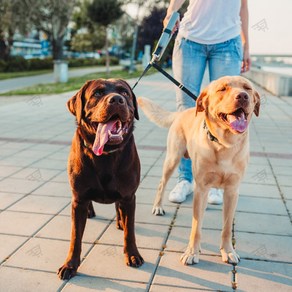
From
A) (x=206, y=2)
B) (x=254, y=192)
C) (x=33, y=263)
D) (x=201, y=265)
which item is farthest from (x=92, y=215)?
(x=206, y=2)

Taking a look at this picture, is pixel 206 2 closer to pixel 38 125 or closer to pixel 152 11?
pixel 38 125

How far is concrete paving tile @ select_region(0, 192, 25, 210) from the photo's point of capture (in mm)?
4247

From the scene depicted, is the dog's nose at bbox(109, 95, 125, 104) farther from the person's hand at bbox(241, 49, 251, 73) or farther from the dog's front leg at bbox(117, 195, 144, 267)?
the person's hand at bbox(241, 49, 251, 73)

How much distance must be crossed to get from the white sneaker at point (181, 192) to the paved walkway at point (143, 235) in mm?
96

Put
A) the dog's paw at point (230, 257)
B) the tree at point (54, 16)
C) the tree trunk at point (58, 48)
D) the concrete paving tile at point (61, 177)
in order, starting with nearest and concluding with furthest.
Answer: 1. the dog's paw at point (230, 257)
2. the concrete paving tile at point (61, 177)
3. the tree at point (54, 16)
4. the tree trunk at point (58, 48)

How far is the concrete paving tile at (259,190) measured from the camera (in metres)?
4.78

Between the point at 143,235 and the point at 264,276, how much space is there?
109cm

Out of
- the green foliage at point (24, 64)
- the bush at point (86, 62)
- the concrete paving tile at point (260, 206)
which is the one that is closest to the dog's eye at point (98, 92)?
the concrete paving tile at point (260, 206)

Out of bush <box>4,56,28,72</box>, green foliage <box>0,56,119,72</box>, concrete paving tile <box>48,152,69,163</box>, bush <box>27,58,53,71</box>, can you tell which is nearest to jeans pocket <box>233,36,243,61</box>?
concrete paving tile <box>48,152,69,163</box>

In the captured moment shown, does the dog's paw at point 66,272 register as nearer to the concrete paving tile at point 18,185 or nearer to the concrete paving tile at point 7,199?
the concrete paving tile at point 7,199

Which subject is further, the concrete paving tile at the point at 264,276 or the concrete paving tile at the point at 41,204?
the concrete paving tile at the point at 41,204

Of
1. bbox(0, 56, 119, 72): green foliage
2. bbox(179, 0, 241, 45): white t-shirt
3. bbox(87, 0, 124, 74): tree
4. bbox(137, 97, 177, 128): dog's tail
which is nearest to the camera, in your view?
bbox(179, 0, 241, 45): white t-shirt

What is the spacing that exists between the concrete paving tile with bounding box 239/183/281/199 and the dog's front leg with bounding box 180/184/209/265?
1644 mm

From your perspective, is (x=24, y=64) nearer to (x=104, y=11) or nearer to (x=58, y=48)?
(x=58, y=48)
